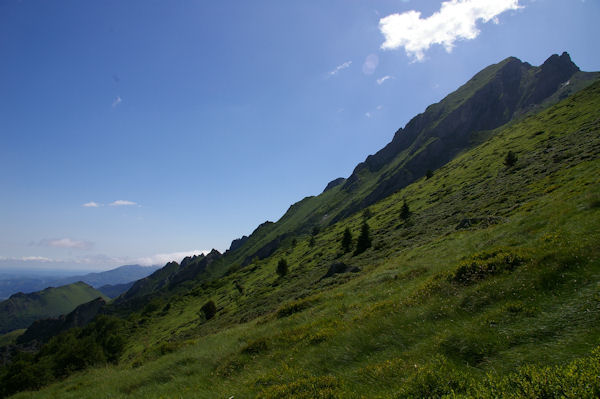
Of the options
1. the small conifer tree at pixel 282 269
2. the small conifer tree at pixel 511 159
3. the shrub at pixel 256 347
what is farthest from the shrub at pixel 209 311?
the small conifer tree at pixel 511 159

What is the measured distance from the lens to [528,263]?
1164 cm

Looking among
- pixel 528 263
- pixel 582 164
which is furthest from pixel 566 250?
pixel 582 164

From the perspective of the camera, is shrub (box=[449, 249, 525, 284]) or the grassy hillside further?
shrub (box=[449, 249, 525, 284])

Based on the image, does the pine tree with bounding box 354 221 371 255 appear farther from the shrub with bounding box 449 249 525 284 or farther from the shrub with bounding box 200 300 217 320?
the shrub with bounding box 200 300 217 320

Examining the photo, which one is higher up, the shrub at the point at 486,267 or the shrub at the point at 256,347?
the shrub at the point at 486,267

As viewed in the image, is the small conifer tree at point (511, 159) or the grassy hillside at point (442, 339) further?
the small conifer tree at point (511, 159)

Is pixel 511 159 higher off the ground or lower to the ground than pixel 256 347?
higher

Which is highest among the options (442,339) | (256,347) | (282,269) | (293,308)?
(442,339)

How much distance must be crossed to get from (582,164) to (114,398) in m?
53.6

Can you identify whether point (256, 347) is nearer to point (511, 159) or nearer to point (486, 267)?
point (486, 267)

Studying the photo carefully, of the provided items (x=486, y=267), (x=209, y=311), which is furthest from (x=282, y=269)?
(x=486, y=267)

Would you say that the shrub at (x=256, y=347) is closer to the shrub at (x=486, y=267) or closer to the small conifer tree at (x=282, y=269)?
the shrub at (x=486, y=267)

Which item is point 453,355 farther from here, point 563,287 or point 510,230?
point 510,230

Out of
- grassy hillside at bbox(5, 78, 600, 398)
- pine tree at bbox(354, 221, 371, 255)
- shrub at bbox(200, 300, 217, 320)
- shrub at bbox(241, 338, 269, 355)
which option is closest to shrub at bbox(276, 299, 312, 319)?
grassy hillside at bbox(5, 78, 600, 398)
